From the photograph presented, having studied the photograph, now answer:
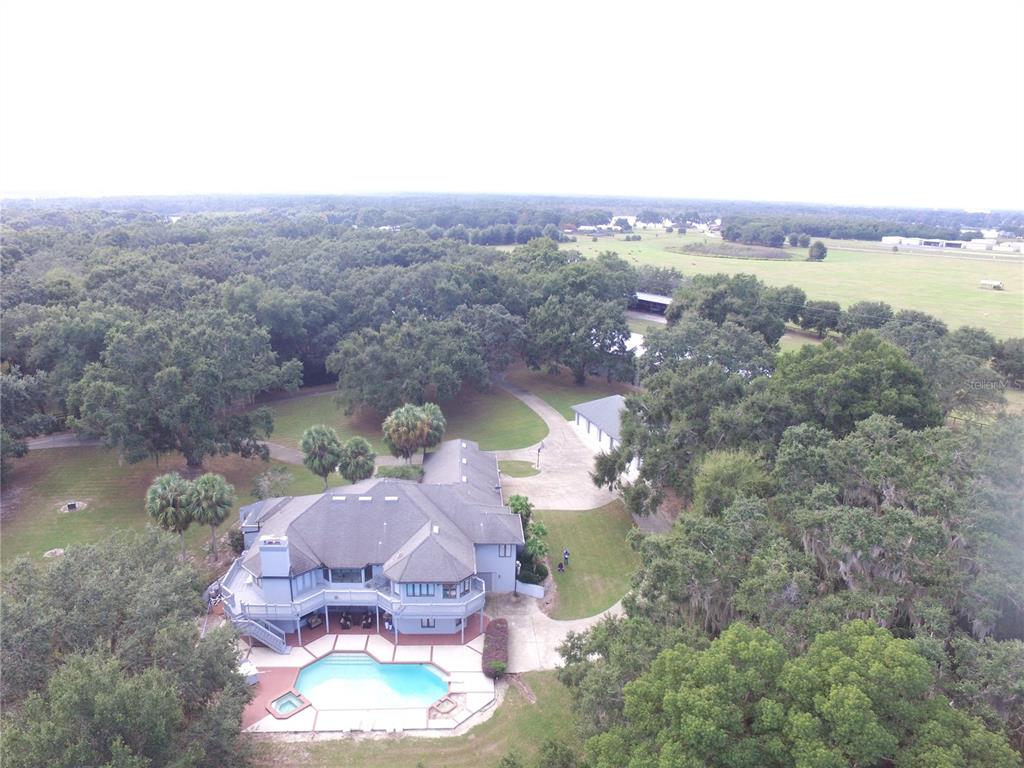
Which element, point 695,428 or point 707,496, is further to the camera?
point 695,428

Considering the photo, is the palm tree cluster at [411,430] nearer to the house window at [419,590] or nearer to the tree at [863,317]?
the house window at [419,590]

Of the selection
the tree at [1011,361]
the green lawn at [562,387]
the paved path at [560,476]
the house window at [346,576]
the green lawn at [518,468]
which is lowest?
the green lawn at [518,468]

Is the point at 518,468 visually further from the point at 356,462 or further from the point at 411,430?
the point at 356,462

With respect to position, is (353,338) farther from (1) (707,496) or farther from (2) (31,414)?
(1) (707,496)

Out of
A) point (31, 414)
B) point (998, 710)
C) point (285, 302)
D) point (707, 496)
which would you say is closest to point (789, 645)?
point (998, 710)

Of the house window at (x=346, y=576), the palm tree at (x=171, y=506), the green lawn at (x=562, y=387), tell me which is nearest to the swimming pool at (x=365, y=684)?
the house window at (x=346, y=576)

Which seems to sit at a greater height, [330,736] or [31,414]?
[31,414]
